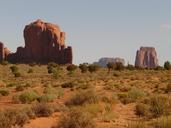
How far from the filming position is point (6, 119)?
46.9 ft

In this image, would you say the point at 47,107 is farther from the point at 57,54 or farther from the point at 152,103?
the point at 57,54

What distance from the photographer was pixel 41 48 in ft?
440

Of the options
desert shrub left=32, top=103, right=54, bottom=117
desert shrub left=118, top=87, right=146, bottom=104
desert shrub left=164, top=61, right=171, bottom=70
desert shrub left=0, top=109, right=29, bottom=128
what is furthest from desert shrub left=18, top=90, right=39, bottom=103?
desert shrub left=164, top=61, right=171, bottom=70

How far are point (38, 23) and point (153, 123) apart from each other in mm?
129716

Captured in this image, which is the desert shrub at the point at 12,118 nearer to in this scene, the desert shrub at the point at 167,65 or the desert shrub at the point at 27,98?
the desert shrub at the point at 27,98

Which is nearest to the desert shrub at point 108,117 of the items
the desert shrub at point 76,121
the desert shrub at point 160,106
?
the desert shrub at point 160,106

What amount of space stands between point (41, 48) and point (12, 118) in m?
120

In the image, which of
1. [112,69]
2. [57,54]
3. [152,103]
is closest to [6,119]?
[152,103]

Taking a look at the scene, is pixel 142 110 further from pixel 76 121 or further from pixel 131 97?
pixel 131 97

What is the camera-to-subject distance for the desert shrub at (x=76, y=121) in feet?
44.8

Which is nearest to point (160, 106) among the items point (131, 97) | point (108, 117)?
point (108, 117)

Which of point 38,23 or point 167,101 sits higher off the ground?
point 38,23

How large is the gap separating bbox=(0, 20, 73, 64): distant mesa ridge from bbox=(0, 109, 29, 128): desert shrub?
357ft

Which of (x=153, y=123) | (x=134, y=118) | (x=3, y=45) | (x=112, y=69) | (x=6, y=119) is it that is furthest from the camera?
(x=3, y=45)
